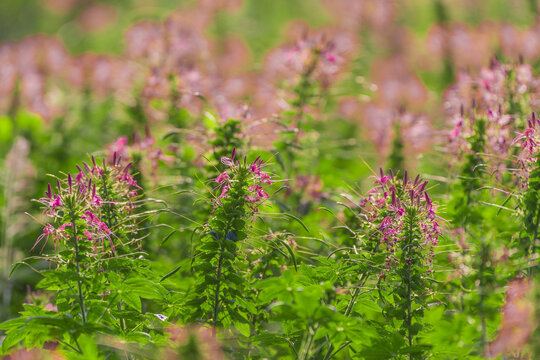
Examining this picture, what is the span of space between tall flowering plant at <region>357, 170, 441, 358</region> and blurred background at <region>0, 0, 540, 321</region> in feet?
3.68

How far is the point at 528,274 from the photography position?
248 cm

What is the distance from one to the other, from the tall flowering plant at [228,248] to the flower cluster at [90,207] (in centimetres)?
41

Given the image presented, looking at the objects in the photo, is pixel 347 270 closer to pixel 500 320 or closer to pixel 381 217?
pixel 381 217

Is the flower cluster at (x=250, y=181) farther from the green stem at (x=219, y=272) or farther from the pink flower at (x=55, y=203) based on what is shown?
the pink flower at (x=55, y=203)

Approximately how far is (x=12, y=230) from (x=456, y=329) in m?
4.29

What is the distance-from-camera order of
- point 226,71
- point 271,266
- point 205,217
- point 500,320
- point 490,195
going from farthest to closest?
point 226,71 → point 490,195 → point 205,217 → point 271,266 → point 500,320

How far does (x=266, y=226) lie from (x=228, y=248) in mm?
703

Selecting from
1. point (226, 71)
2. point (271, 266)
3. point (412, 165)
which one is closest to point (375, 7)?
point (226, 71)

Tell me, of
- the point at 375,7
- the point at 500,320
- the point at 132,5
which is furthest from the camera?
the point at 132,5

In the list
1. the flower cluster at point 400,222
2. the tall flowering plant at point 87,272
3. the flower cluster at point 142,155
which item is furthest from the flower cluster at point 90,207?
the flower cluster at point 400,222

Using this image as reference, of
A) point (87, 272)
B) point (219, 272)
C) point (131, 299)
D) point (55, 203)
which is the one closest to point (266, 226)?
point (219, 272)

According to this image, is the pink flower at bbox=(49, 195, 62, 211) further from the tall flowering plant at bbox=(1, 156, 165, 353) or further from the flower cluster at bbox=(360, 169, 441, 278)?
the flower cluster at bbox=(360, 169, 441, 278)

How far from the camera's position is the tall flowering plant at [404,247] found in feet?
7.54

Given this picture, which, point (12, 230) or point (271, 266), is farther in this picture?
point (12, 230)
